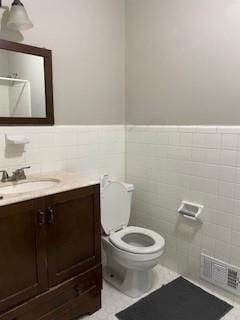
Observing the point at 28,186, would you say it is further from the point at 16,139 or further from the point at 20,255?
the point at 20,255

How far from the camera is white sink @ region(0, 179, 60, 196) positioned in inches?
61.8

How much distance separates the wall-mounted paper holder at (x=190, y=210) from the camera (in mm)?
1920

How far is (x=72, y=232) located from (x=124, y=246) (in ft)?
1.53

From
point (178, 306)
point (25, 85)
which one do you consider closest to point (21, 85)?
point (25, 85)

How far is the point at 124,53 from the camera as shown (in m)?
2.33

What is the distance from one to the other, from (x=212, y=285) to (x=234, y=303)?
0.60 feet

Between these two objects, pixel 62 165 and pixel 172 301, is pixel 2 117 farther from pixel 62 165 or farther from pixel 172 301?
pixel 172 301

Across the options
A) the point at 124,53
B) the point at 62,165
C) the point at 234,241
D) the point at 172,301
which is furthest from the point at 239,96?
the point at 172,301

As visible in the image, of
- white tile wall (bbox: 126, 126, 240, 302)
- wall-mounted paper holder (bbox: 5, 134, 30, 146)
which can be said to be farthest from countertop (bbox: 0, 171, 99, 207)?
white tile wall (bbox: 126, 126, 240, 302)

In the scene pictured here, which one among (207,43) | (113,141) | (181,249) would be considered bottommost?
(181,249)

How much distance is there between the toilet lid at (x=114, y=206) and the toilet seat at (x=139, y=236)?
7 cm

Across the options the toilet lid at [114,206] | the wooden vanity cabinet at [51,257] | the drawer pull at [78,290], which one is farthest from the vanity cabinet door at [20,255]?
the toilet lid at [114,206]

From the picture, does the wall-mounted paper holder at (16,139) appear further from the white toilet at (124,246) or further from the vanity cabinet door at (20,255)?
the white toilet at (124,246)

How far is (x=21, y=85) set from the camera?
172cm
